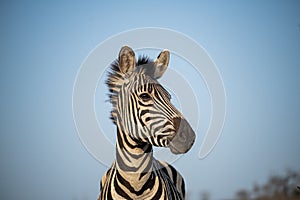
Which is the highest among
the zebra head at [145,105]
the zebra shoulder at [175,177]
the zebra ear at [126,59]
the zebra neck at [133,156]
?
the zebra ear at [126,59]

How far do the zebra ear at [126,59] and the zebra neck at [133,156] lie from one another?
3.37ft

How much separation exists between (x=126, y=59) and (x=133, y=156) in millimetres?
1492

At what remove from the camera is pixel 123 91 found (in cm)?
600

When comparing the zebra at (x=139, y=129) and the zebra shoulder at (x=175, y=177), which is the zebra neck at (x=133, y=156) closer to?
the zebra at (x=139, y=129)

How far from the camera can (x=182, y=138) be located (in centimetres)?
495

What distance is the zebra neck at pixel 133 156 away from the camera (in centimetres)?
559

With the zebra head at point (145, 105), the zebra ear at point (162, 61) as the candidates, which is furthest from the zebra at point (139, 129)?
the zebra ear at point (162, 61)

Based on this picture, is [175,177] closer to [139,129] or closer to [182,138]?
[139,129]

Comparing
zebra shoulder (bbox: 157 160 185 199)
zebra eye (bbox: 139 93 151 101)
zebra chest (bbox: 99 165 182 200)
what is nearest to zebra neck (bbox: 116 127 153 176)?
zebra chest (bbox: 99 165 182 200)

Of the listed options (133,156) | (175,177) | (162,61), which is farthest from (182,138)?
(175,177)

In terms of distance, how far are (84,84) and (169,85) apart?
58.0 inches

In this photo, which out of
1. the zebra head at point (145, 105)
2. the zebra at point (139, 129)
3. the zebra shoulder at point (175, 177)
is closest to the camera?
the zebra head at point (145, 105)

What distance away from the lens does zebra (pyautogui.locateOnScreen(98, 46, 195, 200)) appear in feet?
17.5

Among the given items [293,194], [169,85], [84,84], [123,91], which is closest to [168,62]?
[169,85]
